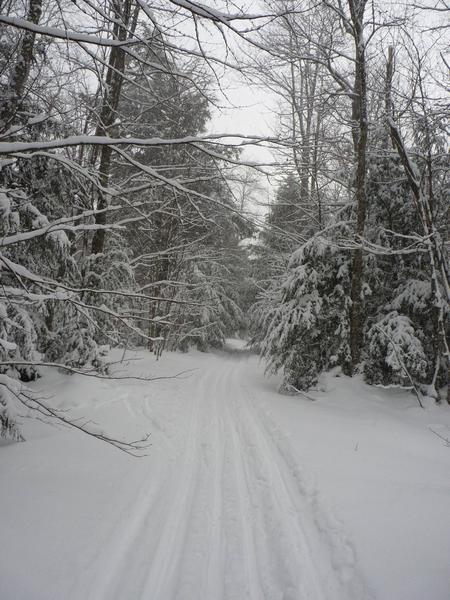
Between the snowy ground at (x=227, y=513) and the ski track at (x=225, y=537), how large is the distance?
1cm

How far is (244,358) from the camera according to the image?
21.5 meters

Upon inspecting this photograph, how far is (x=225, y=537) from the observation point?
9.73 ft

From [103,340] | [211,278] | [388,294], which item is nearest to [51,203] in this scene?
[103,340]

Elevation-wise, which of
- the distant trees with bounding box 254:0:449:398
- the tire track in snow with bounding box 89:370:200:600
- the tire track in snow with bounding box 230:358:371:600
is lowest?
the tire track in snow with bounding box 89:370:200:600

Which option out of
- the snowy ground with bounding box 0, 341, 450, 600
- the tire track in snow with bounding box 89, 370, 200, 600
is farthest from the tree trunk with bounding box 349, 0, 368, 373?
the tire track in snow with bounding box 89, 370, 200, 600

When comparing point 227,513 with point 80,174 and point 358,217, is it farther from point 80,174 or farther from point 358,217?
point 358,217

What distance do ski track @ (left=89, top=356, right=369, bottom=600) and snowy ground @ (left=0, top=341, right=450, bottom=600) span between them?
0.01m

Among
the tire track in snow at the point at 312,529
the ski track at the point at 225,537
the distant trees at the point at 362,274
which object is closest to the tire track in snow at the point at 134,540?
the ski track at the point at 225,537

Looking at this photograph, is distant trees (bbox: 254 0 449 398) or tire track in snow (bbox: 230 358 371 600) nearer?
tire track in snow (bbox: 230 358 371 600)

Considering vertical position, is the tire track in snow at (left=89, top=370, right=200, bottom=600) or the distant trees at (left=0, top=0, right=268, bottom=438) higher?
Answer: the distant trees at (left=0, top=0, right=268, bottom=438)

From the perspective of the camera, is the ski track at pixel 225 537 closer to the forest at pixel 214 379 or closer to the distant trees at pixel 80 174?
the forest at pixel 214 379

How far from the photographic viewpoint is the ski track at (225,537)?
2.42 m

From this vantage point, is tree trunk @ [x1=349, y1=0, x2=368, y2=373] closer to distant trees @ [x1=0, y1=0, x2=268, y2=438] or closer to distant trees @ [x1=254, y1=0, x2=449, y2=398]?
distant trees @ [x1=254, y1=0, x2=449, y2=398]

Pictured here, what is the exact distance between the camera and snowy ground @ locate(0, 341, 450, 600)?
2410 mm
